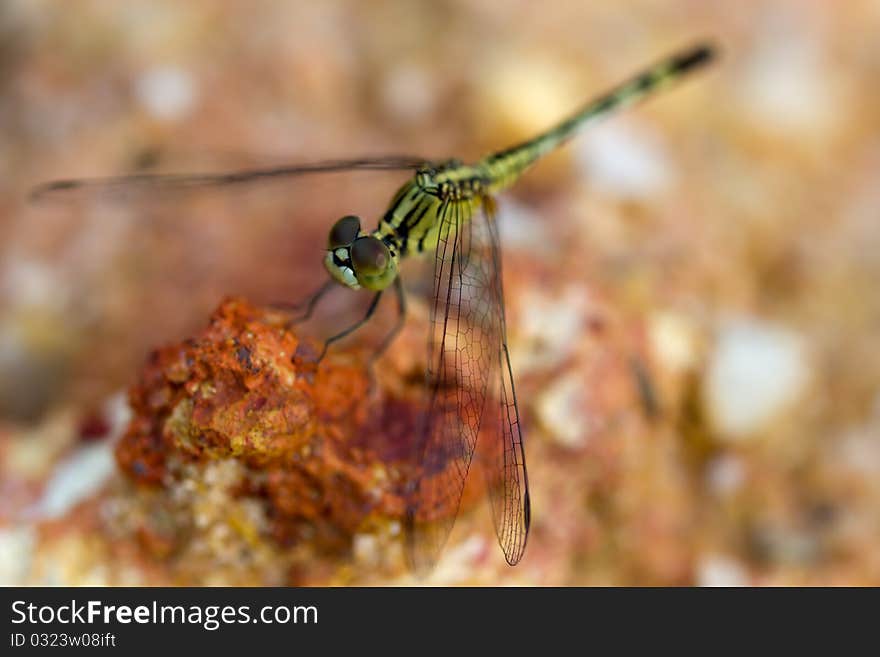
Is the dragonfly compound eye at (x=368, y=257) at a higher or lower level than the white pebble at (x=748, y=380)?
higher

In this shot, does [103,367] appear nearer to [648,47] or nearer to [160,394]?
[160,394]

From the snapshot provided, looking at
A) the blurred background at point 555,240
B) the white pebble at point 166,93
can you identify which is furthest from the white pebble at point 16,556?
the white pebble at point 166,93

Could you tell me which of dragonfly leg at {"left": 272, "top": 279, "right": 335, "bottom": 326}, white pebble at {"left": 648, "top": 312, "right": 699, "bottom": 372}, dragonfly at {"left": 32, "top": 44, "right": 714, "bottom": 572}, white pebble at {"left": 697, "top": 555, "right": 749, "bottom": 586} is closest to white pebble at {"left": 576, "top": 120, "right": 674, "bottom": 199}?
dragonfly at {"left": 32, "top": 44, "right": 714, "bottom": 572}

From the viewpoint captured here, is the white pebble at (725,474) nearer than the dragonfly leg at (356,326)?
No

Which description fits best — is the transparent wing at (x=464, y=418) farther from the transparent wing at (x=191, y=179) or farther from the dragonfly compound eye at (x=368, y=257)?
the transparent wing at (x=191, y=179)

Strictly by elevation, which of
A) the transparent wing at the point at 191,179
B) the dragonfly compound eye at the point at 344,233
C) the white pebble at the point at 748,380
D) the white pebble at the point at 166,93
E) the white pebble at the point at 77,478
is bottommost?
the white pebble at the point at 77,478

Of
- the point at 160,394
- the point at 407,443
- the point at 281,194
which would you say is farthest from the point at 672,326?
the point at 160,394

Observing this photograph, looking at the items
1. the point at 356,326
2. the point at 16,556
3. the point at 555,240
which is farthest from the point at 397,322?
the point at 16,556
